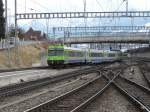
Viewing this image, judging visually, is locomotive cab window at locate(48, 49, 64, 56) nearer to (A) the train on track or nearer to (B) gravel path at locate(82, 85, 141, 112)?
(A) the train on track

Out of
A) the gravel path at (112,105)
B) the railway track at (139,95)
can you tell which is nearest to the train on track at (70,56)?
the railway track at (139,95)

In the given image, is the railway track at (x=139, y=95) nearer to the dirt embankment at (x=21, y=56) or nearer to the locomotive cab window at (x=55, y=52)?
the locomotive cab window at (x=55, y=52)

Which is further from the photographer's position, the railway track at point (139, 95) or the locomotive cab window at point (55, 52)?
the locomotive cab window at point (55, 52)

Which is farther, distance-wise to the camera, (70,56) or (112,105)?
(70,56)

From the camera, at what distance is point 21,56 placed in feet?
239

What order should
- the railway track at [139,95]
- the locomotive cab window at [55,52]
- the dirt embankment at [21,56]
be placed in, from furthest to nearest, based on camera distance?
the dirt embankment at [21,56]
the locomotive cab window at [55,52]
the railway track at [139,95]

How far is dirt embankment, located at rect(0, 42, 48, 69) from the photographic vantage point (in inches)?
2343

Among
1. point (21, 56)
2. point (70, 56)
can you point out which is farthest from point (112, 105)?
point (21, 56)

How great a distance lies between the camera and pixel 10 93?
22312mm

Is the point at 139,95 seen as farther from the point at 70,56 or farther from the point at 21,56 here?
the point at 21,56

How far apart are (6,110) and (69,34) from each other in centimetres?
11250

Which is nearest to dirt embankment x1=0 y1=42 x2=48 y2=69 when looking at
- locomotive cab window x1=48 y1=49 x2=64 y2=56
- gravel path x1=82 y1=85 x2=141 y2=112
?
locomotive cab window x1=48 y1=49 x2=64 y2=56

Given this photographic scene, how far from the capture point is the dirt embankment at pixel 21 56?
195ft

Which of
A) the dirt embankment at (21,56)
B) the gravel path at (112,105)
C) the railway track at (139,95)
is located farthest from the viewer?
the dirt embankment at (21,56)
